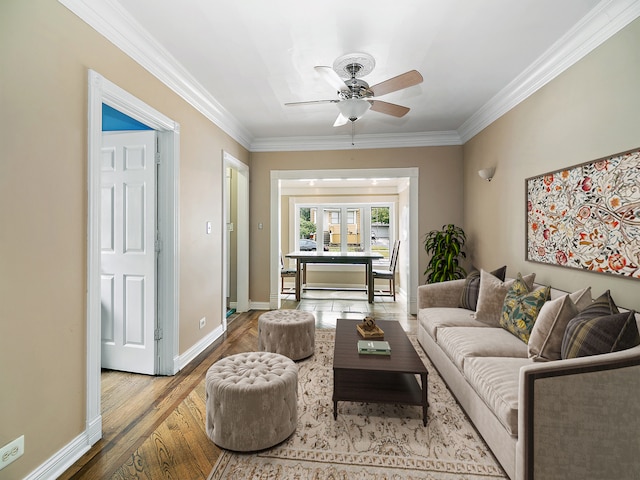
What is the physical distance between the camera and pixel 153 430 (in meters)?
2.06

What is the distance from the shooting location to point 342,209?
7.70m

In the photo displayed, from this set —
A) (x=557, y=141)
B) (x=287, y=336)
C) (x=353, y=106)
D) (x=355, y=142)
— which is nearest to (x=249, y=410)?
(x=287, y=336)

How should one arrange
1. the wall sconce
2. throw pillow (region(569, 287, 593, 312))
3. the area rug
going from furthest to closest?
the wall sconce
throw pillow (region(569, 287, 593, 312))
the area rug

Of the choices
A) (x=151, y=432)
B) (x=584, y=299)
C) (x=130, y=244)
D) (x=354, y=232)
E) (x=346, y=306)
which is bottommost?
(x=151, y=432)

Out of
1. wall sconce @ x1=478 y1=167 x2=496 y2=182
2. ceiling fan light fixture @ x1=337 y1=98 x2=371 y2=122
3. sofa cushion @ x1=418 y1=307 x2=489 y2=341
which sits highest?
ceiling fan light fixture @ x1=337 y1=98 x2=371 y2=122

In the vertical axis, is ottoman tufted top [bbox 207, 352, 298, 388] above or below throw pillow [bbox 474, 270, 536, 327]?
below

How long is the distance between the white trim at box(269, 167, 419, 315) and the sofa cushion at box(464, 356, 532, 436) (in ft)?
9.36

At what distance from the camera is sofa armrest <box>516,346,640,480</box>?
145 centimetres

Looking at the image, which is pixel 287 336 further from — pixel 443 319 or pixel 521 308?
pixel 521 308

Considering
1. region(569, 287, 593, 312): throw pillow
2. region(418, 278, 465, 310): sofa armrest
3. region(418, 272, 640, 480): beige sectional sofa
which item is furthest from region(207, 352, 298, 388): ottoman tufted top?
region(418, 278, 465, 310): sofa armrest

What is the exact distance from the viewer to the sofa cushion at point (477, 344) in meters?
2.21

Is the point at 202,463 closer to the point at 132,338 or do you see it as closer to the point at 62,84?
the point at 132,338

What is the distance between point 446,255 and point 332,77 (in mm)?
3107

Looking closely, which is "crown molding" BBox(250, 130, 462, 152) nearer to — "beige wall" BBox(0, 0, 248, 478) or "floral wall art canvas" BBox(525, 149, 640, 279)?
"floral wall art canvas" BBox(525, 149, 640, 279)
